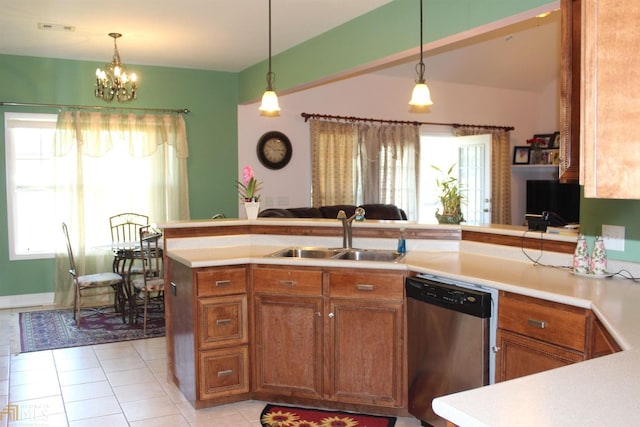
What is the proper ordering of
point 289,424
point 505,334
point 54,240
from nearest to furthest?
point 505,334 → point 289,424 → point 54,240

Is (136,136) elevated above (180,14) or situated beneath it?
situated beneath

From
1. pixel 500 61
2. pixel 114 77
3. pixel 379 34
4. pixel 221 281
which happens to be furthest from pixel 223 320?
pixel 500 61

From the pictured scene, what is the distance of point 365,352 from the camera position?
134 inches

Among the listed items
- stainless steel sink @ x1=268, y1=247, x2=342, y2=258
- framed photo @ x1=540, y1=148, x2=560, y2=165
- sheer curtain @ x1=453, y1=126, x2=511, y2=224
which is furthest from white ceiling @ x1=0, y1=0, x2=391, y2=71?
framed photo @ x1=540, y1=148, x2=560, y2=165

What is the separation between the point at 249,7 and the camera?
178 inches

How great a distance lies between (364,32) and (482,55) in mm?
3929

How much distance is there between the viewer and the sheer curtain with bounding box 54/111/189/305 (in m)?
6.43

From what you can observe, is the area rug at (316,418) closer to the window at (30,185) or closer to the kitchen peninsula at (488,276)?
the kitchen peninsula at (488,276)

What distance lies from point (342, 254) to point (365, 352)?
72cm

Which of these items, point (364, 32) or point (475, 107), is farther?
point (475, 107)

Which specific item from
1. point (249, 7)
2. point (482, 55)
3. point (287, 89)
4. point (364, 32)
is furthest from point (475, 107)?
point (249, 7)

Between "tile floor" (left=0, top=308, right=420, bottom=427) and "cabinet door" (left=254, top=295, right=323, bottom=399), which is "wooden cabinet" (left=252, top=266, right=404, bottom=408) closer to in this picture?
"cabinet door" (left=254, top=295, right=323, bottom=399)

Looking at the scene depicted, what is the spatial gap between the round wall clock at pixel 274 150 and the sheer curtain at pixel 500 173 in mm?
2919

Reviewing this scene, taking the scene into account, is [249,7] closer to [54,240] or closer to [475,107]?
[54,240]
